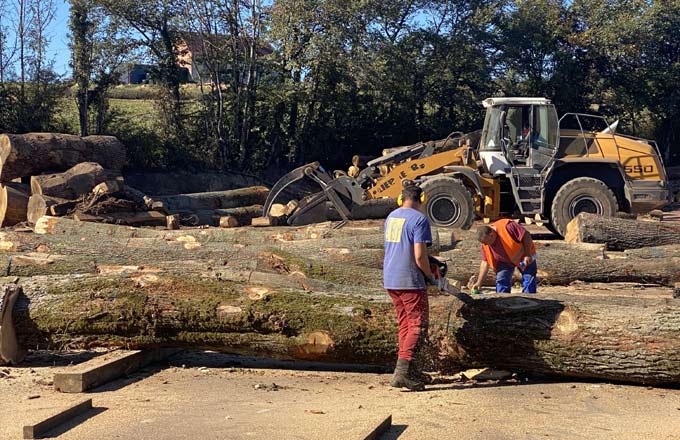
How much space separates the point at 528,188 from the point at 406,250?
8688 mm

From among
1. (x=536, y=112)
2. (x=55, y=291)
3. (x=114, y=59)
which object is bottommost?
(x=55, y=291)

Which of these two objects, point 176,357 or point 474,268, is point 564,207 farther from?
point 176,357

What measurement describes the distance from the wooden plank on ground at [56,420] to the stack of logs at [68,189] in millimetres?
8618

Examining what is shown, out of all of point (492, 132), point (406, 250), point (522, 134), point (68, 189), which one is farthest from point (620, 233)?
point (68, 189)

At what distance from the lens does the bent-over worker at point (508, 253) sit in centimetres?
841

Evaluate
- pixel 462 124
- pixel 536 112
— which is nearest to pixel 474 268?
pixel 536 112

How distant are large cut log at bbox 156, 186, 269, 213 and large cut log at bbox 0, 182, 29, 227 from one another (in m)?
3.01

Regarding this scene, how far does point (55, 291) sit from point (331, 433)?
Answer: 325 centimetres

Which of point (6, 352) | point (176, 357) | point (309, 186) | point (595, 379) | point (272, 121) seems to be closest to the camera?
point (595, 379)

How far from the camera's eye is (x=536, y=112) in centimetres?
1430

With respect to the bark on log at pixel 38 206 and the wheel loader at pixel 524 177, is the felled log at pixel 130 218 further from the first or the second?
the wheel loader at pixel 524 177

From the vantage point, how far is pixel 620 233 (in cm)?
1166

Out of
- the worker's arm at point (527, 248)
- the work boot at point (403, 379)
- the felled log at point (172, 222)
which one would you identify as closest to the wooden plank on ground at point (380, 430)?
the work boot at point (403, 379)

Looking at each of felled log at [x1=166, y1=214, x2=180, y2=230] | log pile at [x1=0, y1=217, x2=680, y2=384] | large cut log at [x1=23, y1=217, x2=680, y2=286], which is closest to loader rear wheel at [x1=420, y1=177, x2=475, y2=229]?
large cut log at [x1=23, y1=217, x2=680, y2=286]
